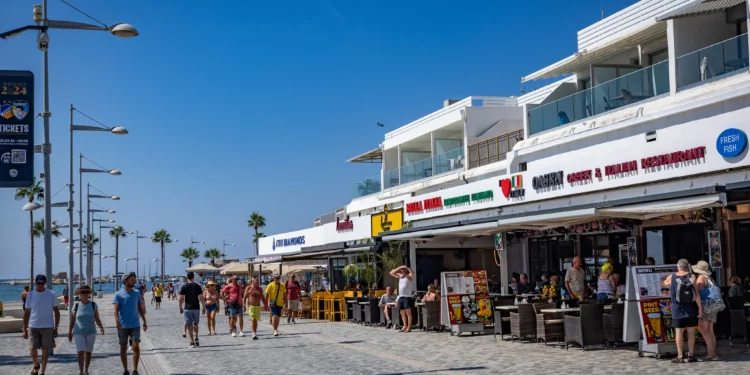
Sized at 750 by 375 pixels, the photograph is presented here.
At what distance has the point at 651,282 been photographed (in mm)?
13531

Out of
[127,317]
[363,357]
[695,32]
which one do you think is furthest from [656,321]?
[695,32]

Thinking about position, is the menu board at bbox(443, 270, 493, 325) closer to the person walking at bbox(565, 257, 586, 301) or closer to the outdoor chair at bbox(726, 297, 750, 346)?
the person walking at bbox(565, 257, 586, 301)

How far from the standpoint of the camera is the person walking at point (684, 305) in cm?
1242

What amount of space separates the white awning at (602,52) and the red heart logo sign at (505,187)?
3.89 meters

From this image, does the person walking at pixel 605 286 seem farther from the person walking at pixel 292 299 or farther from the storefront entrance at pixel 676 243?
the person walking at pixel 292 299

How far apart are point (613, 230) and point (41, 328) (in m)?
14.8

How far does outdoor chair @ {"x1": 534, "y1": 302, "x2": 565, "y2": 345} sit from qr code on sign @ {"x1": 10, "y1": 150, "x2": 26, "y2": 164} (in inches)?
390

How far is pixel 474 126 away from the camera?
1406 inches

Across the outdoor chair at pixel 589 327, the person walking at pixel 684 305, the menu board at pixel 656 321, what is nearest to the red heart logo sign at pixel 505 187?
the outdoor chair at pixel 589 327

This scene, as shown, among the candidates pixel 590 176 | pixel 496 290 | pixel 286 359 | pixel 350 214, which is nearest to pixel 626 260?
pixel 590 176

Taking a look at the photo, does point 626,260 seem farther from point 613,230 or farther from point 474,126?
point 474,126

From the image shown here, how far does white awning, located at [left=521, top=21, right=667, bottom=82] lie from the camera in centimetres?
2181

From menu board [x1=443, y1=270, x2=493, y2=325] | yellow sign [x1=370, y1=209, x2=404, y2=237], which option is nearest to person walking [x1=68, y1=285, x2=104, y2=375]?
menu board [x1=443, y1=270, x2=493, y2=325]

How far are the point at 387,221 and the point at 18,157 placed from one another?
19616 millimetres
